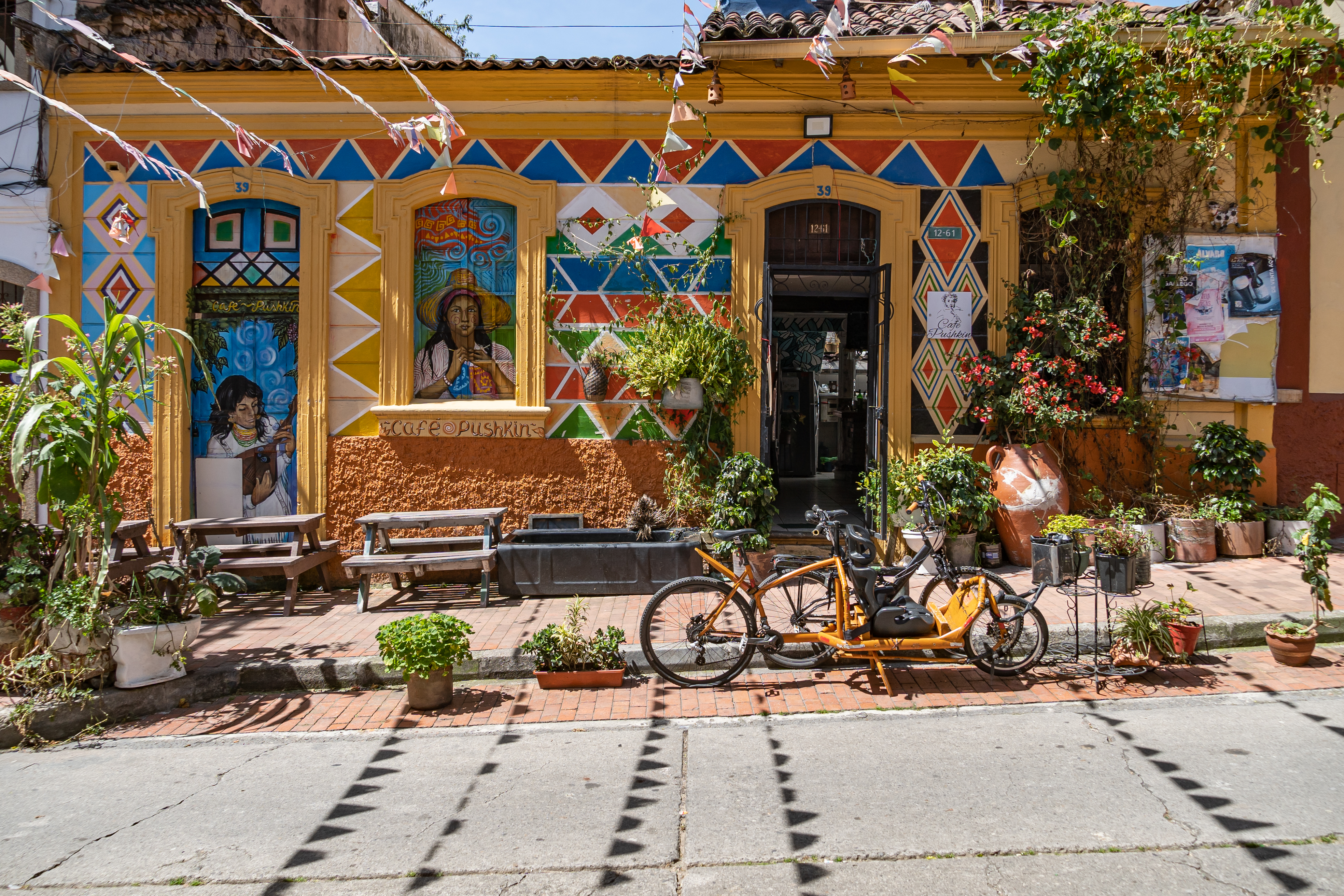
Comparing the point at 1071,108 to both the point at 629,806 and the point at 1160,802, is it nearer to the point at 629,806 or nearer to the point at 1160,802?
the point at 1160,802

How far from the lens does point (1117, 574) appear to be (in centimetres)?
542

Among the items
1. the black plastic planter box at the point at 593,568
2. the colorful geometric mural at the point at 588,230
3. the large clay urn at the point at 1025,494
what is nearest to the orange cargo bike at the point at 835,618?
the black plastic planter box at the point at 593,568

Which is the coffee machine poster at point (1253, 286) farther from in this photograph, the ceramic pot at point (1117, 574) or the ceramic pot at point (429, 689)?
the ceramic pot at point (429, 689)

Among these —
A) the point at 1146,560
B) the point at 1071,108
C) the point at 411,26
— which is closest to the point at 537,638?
the point at 1146,560

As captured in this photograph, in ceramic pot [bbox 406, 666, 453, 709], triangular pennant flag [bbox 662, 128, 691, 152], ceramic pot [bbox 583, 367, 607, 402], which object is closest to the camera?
ceramic pot [bbox 406, 666, 453, 709]

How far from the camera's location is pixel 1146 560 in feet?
18.4

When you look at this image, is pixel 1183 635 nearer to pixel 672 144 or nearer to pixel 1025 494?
pixel 1025 494

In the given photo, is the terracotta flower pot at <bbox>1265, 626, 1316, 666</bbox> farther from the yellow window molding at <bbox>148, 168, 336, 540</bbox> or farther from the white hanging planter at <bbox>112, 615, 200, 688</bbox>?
the yellow window molding at <bbox>148, 168, 336, 540</bbox>

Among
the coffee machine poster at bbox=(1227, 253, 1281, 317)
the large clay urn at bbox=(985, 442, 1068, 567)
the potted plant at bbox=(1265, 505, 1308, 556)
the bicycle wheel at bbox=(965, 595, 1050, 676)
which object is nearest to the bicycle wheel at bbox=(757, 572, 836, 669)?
the bicycle wheel at bbox=(965, 595, 1050, 676)

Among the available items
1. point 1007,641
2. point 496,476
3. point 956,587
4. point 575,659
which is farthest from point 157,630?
point 1007,641

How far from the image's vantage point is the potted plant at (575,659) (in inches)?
217

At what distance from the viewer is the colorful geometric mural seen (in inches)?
333

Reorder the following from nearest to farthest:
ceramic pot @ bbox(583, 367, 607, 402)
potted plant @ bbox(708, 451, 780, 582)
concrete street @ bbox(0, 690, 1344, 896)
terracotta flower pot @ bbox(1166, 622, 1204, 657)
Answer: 1. concrete street @ bbox(0, 690, 1344, 896)
2. terracotta flower pot @ bbox(1166, 622, 1204, 657)
3. potted plant @ bbox(708, 451, 780, 582)
4. ceramic pot @ bbox(583, 367, 607, 402)

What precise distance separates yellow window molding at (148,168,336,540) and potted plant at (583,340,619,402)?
2699mm
